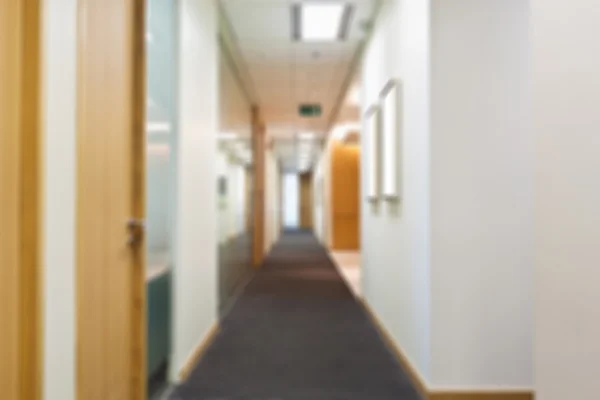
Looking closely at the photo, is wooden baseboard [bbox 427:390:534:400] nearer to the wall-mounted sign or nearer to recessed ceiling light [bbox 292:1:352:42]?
recessed ceiling light [bbox 292:1:352:42]

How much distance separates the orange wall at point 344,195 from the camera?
51.4 feet

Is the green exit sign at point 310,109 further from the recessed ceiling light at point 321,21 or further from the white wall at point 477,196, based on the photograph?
the white wall at point 477,196

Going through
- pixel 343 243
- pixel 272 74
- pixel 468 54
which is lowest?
pixel 343 243

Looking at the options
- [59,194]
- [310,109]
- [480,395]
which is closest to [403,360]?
[480,395]

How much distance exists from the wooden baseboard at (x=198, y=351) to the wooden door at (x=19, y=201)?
2.33m

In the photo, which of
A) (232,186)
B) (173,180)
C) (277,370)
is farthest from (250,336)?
(232,186)

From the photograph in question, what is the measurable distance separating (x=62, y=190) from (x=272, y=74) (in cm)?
742

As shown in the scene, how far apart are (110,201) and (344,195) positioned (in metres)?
13.3

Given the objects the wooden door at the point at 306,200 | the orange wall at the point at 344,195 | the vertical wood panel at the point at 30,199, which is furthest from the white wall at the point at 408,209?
the wooden door at the point at 306,200

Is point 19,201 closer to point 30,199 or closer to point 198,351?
point 30,199

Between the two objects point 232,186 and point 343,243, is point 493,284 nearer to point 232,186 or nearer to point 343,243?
point 232,186

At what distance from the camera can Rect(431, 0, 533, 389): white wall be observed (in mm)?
3508

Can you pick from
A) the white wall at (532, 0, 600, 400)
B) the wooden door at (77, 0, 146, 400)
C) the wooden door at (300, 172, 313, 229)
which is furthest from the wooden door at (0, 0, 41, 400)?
the wooden door at (300, 172, 313, 229)

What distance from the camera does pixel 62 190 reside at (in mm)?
2025
